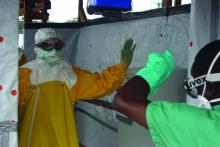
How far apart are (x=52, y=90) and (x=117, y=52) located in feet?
4.18

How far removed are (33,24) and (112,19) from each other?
4.78ft

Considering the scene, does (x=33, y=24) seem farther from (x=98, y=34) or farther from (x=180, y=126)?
(x=180, y=126)

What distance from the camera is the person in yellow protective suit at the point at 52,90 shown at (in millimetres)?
2969

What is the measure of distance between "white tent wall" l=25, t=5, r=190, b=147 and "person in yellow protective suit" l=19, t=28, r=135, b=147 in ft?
0.71

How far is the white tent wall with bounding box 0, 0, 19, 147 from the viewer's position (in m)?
2.04

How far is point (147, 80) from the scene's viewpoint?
1.30 meters

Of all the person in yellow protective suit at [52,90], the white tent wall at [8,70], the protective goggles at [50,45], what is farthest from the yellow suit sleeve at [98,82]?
the white tent wall at [8,70]

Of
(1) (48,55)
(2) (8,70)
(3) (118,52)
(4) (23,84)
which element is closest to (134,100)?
(2) (8,70)

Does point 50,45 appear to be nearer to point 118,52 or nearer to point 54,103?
point 54,103

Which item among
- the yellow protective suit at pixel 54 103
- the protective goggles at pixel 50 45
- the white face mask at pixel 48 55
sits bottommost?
the yellow protective suit at pixel 54 103

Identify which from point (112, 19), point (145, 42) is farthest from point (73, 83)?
point (112, 19)

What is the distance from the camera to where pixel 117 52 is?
418cm

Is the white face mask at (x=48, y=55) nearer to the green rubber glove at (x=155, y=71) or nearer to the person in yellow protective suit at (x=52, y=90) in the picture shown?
the person in yellow protective suit at (x=52, y=90)

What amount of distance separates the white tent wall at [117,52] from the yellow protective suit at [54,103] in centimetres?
22
